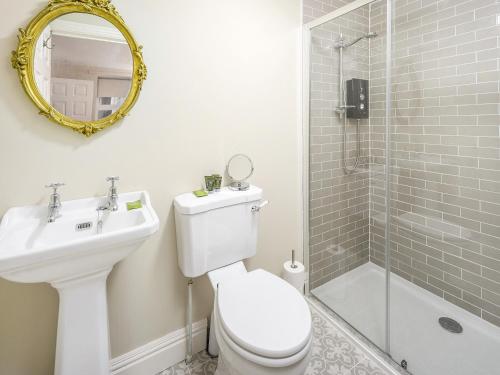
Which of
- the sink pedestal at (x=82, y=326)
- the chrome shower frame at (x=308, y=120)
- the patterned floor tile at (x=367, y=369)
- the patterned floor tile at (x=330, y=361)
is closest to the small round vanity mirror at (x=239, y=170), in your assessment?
the chrome shower frame at (x=308, y=120)

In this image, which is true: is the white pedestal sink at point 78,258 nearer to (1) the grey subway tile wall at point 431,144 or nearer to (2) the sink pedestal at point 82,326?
(2) the sink pedestal at point 82,326

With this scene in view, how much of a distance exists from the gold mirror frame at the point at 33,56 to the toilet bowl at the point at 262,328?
3.00 ft

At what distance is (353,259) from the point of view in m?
2.00

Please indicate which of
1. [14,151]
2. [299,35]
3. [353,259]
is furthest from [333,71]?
[14,151]

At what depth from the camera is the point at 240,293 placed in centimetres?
117

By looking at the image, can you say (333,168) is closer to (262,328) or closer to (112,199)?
(262,328)

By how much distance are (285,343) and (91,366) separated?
76 cm

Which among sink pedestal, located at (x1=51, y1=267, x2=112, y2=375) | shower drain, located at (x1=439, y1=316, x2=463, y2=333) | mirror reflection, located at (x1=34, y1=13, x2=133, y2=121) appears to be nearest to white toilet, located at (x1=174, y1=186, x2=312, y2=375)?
sink pedestal, located at (x1=51, y1=267, x2=112, y2=375)

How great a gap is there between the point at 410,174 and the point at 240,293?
133cm

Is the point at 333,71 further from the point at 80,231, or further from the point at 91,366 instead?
the point at 91,366

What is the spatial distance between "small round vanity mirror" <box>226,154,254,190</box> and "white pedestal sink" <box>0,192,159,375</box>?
53cm

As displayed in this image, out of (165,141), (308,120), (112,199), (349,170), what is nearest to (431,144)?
(349,170)

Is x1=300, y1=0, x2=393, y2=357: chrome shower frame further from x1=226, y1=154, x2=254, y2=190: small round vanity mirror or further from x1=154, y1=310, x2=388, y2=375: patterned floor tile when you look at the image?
x1=226, y1=154, x2=254, y2=190: small round vanity mirror

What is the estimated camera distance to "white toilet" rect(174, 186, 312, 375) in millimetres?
920
